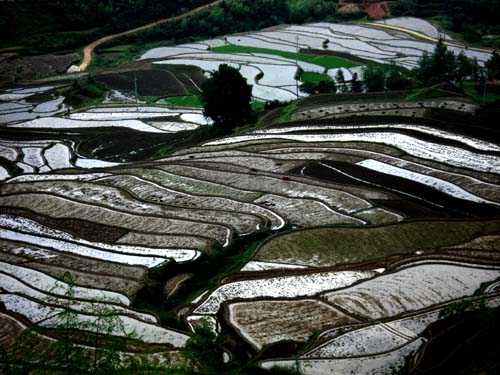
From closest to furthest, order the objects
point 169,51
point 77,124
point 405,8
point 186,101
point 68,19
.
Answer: point 77,124, point 186,101, point 169,51, point 68,19, point 405,8

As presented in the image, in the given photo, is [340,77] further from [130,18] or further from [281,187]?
[130,18]

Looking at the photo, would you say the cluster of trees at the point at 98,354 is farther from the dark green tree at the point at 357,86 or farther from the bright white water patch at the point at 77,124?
the dark green tree at the point at 357,86

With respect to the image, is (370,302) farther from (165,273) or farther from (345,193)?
(345,193)

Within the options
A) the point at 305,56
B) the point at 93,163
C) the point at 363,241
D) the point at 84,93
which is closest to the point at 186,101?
the point at 84,93

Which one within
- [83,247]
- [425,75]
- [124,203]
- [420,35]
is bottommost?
[83,247]

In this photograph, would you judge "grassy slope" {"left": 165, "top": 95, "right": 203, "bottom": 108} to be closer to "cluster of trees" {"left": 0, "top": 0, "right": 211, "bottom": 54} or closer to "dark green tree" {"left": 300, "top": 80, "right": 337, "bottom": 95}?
"dark green tree" {"left": 300, "top": 80, "right": 337, "bottom": 95}

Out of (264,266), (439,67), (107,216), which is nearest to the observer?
(264,266)

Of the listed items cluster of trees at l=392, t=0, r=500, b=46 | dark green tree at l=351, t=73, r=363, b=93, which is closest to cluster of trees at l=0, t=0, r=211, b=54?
cluster of trees at l=392, t=0, r=500, b=46

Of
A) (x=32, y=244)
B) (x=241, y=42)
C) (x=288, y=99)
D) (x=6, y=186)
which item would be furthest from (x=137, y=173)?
(x=241, y=42)
